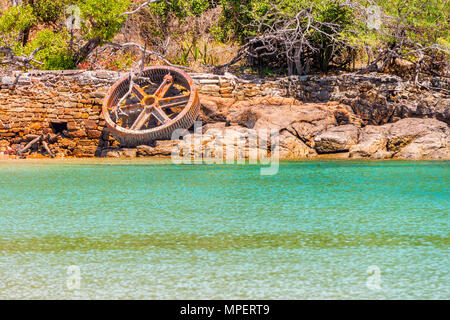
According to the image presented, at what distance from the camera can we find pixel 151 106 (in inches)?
536

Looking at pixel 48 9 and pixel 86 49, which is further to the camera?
pixel 48 9

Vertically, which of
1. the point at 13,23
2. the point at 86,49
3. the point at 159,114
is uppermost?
the point at 13,23

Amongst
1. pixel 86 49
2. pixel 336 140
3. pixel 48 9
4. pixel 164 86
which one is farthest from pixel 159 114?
pixel 48 9

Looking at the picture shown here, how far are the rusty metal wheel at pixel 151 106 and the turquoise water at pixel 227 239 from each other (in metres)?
5.94

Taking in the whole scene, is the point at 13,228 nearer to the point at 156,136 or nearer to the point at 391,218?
the point at 391,218

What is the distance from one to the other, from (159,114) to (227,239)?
10.1 m

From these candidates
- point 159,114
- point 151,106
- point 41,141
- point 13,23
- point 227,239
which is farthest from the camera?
point 13,23

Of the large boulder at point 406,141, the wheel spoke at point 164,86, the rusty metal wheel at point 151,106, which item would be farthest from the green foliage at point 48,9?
the large boulder at point 406,141

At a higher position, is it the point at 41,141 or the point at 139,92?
the point at 139,92

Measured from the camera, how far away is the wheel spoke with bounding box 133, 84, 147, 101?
13851 mm

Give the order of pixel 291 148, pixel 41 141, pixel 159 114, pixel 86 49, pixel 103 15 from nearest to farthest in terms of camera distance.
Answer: pixel 291 148, pixel 159 114, pixel 41 141, pixel 103 15, pixel 86 49

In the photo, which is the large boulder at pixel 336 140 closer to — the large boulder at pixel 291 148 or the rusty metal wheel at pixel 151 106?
the large boulder at pixel 291 148

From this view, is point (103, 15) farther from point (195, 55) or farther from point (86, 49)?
point (195, 55)

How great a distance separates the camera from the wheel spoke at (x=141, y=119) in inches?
537
